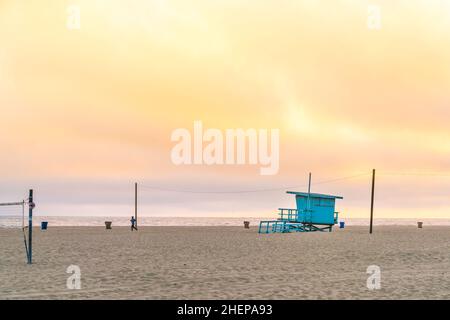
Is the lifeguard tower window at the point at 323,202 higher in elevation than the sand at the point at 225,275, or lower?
higher

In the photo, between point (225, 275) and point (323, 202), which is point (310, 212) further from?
point (225, 275)

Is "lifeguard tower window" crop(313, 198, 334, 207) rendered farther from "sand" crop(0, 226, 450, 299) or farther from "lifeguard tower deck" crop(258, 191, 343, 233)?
"sand" crop(0, 226, 450, 299)

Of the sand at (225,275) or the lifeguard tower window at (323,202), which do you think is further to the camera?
the lifeguard tower window at (323,202)

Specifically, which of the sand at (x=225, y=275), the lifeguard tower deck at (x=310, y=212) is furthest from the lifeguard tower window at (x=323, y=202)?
the sand at (x=225, y=275)

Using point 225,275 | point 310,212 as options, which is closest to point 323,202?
point 310,212

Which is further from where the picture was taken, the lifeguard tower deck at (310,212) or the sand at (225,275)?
the lifeguard tower deck at (310,212)

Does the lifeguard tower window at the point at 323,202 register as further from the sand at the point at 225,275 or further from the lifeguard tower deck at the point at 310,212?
the sand at the point at 225,275

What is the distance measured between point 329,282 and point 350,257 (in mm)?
8831

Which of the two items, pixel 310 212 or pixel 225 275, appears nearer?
pixel 225 275
